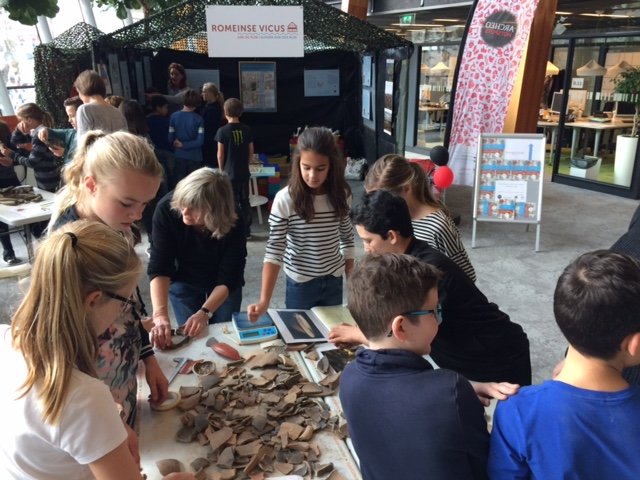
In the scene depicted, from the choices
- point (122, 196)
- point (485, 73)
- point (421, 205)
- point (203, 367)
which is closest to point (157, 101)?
point (485, 73)

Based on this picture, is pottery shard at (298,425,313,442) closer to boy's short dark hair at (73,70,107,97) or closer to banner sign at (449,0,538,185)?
boy's short dark hair at (73,70,107,97)

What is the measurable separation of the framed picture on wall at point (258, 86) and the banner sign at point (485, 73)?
3.35 m

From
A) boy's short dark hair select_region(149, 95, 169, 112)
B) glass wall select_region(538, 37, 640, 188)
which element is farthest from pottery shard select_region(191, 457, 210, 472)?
glass wall select_region(538, 37, 640, 188)

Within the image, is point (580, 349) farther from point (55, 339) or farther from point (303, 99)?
point (303, 99)

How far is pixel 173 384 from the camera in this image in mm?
1650

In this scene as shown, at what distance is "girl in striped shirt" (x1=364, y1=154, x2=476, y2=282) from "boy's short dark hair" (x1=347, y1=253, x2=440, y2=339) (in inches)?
34.6

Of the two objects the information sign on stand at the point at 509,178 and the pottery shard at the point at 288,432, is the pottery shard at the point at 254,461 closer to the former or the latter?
the pottery shard at the point at 288,432

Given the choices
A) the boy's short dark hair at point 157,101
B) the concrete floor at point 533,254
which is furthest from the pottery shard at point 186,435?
the boy's short dark hair at point 157,101

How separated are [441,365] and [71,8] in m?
9.18

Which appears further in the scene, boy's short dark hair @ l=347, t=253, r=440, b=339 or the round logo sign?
the round logo sign

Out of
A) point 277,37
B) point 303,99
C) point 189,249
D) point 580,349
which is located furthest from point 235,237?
point 303,99

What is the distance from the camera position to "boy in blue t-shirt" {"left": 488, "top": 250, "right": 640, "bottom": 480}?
92cm

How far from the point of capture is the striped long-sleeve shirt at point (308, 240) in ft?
7.57

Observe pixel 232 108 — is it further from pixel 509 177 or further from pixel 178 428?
pixel 178 428
